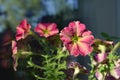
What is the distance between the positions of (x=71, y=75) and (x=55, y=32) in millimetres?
136

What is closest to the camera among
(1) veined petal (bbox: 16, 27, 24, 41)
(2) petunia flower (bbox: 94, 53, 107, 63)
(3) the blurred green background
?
(2) petunia flower (bbox: 94, 53, 107, 63)

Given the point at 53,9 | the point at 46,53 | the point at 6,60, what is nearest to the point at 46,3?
the point at 53,9

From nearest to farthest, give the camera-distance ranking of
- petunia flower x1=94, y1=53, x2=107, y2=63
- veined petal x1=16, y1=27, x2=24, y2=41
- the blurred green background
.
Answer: petunia flower x1=94, y1=53, x2=107, y2=63 < veined petal x1=16, y1=27, x2=24, y2=41 < the blurred green background

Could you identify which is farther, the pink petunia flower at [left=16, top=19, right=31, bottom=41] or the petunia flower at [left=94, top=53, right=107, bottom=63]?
the pink petunia flower at [left=16, top=19, right=31, bottom=41]

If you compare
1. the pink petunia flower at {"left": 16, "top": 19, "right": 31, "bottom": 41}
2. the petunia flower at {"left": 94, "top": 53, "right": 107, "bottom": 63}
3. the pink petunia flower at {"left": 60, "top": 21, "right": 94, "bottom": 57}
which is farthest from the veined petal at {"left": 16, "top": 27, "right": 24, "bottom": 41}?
the petunia flower at {"left": 94, "top": 53, "right": 107, "bottom": 63}

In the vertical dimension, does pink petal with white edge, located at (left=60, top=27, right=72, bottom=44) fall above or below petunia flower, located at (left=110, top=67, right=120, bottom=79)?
above

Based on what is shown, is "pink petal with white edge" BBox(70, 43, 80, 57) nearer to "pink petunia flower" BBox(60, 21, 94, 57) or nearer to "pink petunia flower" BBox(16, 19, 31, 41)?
"pink petunia flower" BBox(60, 21, 94, 57)

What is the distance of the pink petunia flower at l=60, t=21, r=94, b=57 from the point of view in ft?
4.03

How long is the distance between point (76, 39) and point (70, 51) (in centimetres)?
5

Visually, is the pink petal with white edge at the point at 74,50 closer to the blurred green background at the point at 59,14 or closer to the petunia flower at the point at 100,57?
the petunia flower at the point at 100,57

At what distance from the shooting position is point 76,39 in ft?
4.11

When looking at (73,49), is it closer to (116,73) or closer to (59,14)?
(116,73)

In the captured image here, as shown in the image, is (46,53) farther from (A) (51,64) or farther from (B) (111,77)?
(B) (111,77)

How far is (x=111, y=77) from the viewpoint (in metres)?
1.22
